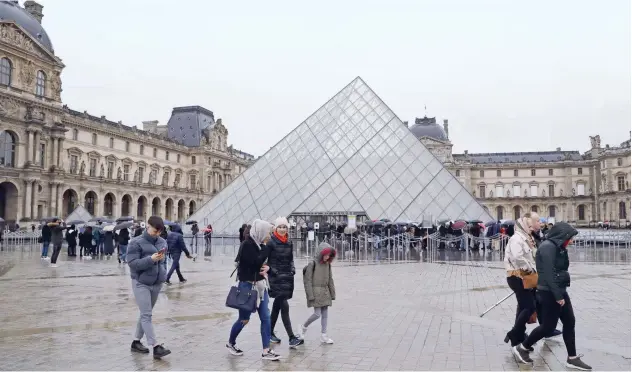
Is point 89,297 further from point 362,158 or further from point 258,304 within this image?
point 362,158

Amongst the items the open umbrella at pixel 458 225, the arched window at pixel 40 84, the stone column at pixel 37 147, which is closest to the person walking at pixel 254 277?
the open umbrella at pixel 458 225

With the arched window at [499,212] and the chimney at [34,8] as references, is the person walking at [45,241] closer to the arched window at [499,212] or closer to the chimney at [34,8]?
the chimney at [34,8]

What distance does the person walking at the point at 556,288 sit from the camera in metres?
4.29

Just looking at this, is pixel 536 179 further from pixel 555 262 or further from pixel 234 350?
pixel 234 350

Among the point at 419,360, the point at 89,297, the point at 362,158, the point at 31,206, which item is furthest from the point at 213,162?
the point at 419,360

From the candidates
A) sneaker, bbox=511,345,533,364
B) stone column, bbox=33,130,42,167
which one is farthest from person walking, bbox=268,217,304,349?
stone column, bbox=33,130,42,167

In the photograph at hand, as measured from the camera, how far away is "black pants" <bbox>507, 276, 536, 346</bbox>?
4.59 metres

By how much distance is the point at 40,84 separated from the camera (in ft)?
126

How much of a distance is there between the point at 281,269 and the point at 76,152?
44.1 metres

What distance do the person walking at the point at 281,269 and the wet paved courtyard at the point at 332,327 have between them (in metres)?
0.25

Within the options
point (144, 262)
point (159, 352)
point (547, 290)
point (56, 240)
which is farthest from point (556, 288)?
point (56, 240)

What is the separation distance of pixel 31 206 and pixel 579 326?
38.9m

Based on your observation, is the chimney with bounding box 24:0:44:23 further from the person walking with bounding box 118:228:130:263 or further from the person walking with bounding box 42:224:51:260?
the person walking with bounding box 118:228:130:263

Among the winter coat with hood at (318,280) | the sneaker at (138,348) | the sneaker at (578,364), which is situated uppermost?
the winter coat with hood at (318,280)
